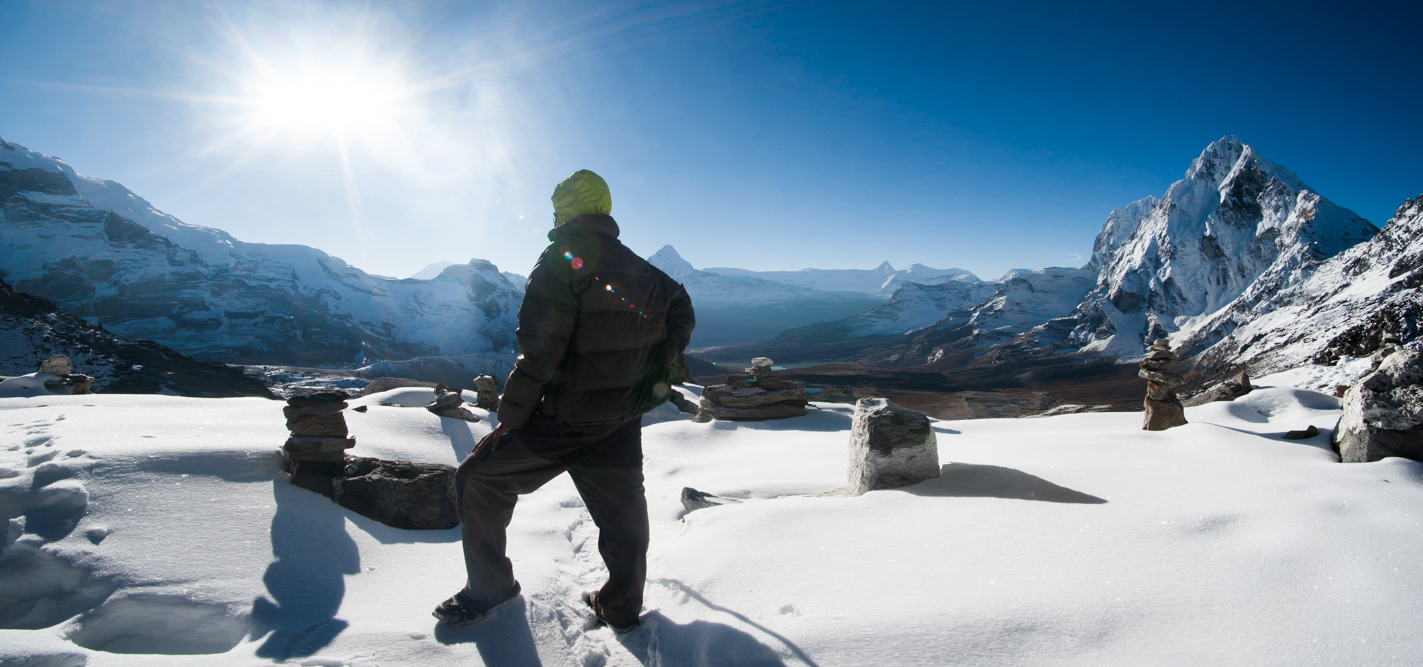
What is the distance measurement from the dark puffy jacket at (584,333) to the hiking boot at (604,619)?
1067 mm

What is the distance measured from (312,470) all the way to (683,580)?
3403mm

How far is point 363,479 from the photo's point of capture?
4.52 m

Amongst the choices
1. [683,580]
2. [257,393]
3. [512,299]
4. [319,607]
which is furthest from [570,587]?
[512,299]

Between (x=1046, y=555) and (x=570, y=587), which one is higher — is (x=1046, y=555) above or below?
above

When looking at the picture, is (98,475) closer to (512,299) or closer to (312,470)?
(312,470)

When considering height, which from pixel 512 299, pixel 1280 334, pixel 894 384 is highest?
pixel 512 299

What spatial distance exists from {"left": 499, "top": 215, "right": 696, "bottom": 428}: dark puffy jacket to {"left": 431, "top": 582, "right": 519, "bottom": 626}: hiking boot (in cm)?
92

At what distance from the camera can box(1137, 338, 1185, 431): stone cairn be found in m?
8.65

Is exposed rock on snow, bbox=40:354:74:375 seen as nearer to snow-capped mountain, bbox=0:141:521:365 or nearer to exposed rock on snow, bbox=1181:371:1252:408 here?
exposed rock on snow, bbox=1181:371:1252:408

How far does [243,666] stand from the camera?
2172 mm

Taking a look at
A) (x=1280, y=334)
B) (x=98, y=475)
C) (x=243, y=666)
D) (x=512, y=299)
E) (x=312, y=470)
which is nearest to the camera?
(x=243, y=666)

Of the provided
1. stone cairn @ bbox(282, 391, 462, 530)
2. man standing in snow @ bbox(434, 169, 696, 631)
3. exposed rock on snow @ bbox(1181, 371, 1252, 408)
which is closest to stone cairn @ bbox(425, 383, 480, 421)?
stone cairn @ bbox(282, 391, 462, 530)

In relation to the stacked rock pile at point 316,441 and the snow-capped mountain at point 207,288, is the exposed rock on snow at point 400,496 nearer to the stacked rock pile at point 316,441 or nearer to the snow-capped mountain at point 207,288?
the stacked rock pile at point 316,441

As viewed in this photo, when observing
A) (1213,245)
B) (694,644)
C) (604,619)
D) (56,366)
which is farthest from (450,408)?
(1213,245)
